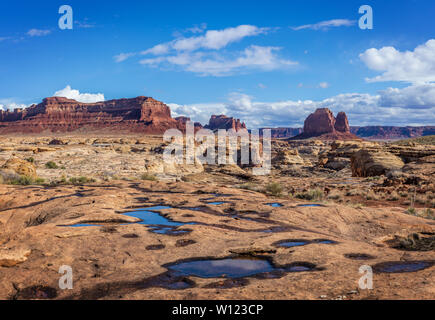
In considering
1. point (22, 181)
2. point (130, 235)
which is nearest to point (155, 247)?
Answer: point (130, 235)

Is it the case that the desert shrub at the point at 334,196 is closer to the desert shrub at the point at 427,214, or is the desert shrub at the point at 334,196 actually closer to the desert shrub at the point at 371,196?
the desert shrub at the point at 371,196

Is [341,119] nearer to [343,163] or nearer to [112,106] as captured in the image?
[112,106]

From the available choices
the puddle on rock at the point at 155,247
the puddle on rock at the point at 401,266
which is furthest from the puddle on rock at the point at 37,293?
the puddle on rock at the point at 401,266

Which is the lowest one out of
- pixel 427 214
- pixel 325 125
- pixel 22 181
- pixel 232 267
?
pixel 427 214

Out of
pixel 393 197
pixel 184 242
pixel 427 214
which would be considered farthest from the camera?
pixel 393 197

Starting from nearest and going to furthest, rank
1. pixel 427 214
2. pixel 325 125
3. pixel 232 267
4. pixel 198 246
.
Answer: pixel 232 267
pixel 198 246
pixel 427 214
pixel 325 125

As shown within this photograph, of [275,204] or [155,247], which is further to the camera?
[275,204]

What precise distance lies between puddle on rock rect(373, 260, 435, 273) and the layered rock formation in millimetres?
151291

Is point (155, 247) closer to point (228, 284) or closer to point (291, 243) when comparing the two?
point (228, 284)

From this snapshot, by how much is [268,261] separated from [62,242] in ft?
14.6

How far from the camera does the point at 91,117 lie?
168250mm

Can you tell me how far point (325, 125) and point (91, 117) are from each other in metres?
129

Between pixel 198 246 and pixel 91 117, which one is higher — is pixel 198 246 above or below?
below

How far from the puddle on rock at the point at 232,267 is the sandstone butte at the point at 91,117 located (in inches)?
5856
